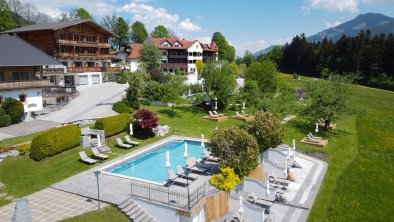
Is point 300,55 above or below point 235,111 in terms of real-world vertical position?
above

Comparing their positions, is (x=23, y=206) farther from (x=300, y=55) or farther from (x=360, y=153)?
(x=300, y=55)

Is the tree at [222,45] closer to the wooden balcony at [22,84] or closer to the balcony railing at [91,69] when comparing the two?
the balcony railing at [91,69]

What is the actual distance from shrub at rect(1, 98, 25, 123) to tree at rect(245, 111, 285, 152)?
943 inches

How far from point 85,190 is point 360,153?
2487 centimetres

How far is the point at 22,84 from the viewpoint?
36406mm

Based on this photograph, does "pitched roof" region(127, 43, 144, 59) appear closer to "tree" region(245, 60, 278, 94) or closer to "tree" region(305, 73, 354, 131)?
"tree" region(245, 60, 278, 94)

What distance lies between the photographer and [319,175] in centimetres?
2506

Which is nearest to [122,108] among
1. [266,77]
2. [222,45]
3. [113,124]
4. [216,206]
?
[113,124]

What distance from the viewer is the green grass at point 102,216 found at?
53.9ft

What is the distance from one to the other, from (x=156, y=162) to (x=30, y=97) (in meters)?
20.1

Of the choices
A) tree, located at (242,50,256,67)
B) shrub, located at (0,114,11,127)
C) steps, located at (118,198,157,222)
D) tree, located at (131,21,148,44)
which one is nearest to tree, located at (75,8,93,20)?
tree, located at (131,21,148,44)

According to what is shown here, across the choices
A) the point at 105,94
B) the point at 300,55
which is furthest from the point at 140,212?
the point at 300,55

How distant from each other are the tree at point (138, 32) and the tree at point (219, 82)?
3153 inches

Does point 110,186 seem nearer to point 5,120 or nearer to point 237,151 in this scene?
point 237,151
